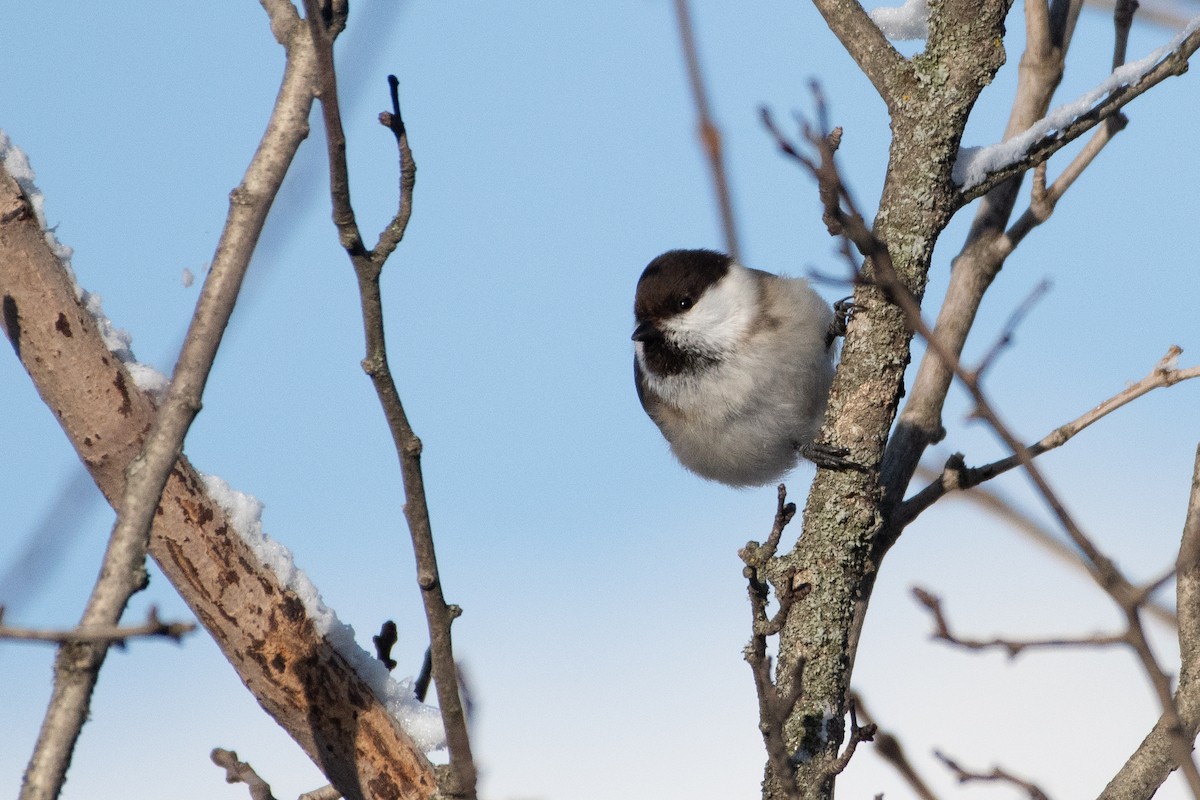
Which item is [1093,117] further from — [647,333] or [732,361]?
[647,333]

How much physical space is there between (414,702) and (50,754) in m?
1.07

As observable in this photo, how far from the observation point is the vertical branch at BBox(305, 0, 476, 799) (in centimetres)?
151

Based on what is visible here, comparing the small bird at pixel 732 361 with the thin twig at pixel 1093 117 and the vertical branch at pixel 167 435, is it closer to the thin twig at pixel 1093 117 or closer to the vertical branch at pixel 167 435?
the thin twig at pixel 1093 117

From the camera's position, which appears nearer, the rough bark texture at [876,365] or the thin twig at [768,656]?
the thin twig at [768,656]

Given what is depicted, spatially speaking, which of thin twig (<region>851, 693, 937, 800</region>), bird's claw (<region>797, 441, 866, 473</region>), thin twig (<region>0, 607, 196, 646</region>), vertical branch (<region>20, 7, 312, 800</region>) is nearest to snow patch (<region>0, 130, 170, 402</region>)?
vertical branch (<region>20, 7, 312, 800</region>)

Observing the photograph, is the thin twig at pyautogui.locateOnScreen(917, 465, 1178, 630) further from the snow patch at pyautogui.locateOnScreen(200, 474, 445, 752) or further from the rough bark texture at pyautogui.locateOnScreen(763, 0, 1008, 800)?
the snow patch at pyautogui.locateOnScreen(200, 474, 445, 752)

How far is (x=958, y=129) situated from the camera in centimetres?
259

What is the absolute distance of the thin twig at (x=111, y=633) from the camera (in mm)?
1349

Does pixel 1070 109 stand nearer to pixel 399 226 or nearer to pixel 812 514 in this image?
pixel 812 514

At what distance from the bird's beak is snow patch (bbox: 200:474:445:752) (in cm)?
159

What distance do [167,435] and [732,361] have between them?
2211 mm

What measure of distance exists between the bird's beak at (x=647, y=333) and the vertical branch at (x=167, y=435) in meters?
2.00

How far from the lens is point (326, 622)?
8.12ft

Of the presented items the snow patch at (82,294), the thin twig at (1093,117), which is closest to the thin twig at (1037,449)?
the thin twig at (1093,117)
